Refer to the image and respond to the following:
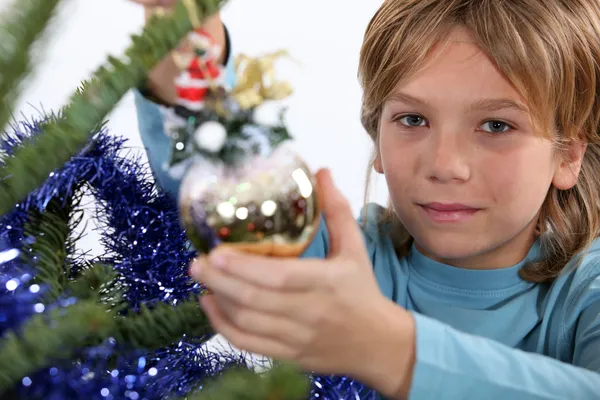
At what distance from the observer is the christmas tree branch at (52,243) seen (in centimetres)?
33

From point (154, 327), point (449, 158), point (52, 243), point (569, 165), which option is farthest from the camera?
point (569, 165)

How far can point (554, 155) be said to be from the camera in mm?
669

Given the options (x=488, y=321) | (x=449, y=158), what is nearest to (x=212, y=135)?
(x=449, y=158)

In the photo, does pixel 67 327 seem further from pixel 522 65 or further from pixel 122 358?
pixel 522 65

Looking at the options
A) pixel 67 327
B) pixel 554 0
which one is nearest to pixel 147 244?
pixel 67 327

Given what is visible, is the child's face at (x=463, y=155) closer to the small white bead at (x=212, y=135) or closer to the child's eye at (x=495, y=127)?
the child's eye at (x=495, y=127)

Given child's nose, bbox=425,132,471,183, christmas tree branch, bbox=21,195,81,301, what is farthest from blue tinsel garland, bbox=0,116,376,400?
child's nose, bbox=425,132,471,183

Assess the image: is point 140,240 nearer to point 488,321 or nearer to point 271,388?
point 271,388

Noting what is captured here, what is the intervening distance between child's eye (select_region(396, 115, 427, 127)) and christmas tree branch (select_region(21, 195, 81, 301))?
0.35m

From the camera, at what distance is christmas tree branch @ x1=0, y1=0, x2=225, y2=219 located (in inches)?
7.8

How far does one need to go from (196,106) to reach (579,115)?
0.53 metres

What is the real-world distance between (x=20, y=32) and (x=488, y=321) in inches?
24.3

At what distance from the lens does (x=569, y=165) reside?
2.31 feet

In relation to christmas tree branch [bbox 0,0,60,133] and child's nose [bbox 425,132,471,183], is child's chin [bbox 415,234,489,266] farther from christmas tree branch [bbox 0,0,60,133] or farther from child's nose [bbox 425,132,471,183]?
christmas tree branch [bbox 0,0,60,133]
